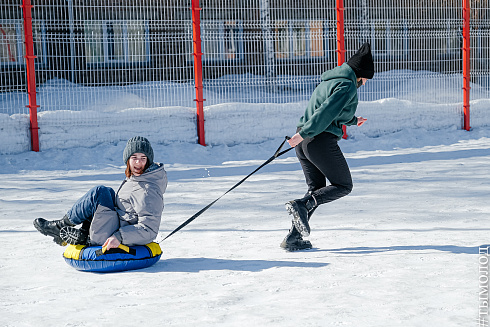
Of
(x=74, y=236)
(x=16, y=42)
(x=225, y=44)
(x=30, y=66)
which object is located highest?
(x=16, y=42)

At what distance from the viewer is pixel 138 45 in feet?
37.0

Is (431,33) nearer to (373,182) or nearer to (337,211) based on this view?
(373,182)

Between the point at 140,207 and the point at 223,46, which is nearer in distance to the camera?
the point at 140,207

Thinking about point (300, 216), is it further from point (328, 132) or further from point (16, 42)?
point (16, 42)

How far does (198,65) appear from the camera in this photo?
36.5 feet

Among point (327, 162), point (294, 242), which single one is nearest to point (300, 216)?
point (294, 242)

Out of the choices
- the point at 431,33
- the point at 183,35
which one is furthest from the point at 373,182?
the point at 431,33

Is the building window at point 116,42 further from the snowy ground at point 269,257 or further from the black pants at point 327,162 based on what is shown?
the black pants at point 327,162

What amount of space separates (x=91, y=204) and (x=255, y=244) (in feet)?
4.59

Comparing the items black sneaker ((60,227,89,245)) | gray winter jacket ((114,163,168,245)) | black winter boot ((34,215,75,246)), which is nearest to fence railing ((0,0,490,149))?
black winter boot ((34,215,75,246))

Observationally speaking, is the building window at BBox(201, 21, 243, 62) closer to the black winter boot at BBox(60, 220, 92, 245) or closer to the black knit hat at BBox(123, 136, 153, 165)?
the black knit hat at BBox(123, 136, 153, 165)

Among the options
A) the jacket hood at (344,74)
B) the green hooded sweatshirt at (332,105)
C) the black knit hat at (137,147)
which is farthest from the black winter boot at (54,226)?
the jacket hood at (344,74)

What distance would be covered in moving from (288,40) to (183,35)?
230 cm

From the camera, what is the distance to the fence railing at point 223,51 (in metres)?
10.8
